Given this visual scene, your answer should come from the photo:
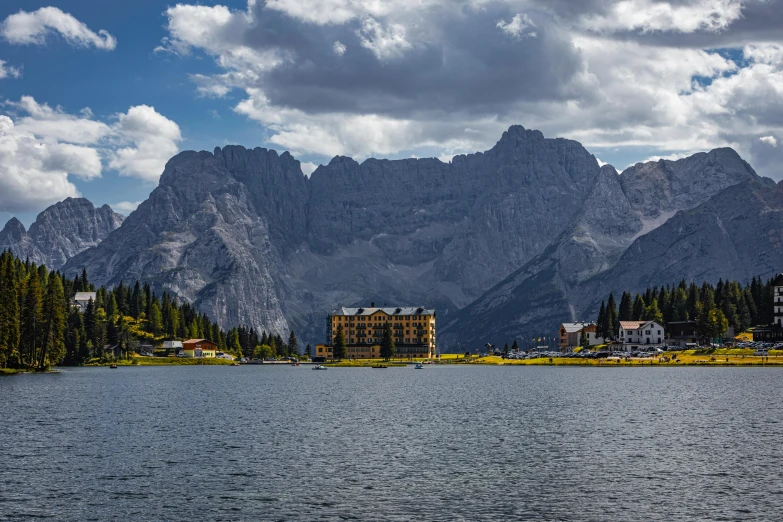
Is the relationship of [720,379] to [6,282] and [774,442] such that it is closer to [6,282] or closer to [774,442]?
[774,442]

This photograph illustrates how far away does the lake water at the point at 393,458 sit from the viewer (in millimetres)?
57781

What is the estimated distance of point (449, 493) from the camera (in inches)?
2435

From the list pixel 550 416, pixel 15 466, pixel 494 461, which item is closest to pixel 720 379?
pixel 550 416

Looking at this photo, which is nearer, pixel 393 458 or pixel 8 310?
pixel 393 458

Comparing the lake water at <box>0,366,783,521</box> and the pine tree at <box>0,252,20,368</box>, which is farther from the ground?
the pine tree at <box>0,252,20,368</box>

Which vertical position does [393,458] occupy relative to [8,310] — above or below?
below

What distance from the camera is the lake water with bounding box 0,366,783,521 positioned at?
57781 millimetres

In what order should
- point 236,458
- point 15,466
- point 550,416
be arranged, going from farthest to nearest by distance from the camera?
point 550,416
point 236,458
point 15,466

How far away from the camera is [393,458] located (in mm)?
76688

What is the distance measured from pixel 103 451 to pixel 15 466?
9545 mm

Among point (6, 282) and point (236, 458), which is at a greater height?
point (6, 282)

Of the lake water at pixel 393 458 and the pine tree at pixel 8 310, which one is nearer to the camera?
the lake water at pixel 393 458

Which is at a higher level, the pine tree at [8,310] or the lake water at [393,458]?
the pine tree at [8,310]

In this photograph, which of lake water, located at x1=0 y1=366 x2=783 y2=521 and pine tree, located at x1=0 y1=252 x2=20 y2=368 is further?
pine tree, located at x1=0 y1=252 x2=20 y2=368
